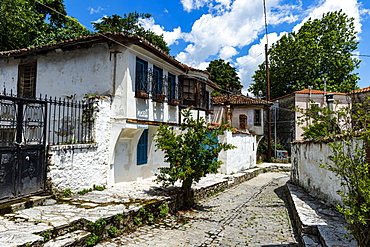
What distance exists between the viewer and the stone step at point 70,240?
461cm

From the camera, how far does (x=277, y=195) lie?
1259 cm

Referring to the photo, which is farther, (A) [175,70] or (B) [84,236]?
(A) [175,70]

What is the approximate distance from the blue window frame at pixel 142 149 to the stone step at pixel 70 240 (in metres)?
5.96

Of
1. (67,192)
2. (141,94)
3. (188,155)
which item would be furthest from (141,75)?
(67,192)

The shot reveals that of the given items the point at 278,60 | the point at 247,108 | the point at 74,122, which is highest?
the point at 278,60

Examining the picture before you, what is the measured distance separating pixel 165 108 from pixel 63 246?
300 inches

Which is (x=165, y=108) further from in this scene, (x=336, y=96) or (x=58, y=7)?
(x=336, y=96)

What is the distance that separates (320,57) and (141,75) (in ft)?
93.9

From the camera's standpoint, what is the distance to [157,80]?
441 inches

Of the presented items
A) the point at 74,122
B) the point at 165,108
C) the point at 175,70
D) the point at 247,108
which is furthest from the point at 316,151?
the point at 247,108

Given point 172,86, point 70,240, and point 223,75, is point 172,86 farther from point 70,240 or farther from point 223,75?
point 223,75

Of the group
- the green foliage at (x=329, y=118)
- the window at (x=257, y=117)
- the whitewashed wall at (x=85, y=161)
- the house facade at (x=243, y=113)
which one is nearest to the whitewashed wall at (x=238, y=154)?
the house facade at (x=243, y=113)

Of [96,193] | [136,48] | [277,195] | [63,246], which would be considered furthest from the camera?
[277,195]

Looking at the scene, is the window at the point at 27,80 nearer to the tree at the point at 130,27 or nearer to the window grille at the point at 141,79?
the window grille at the point at 141,79
